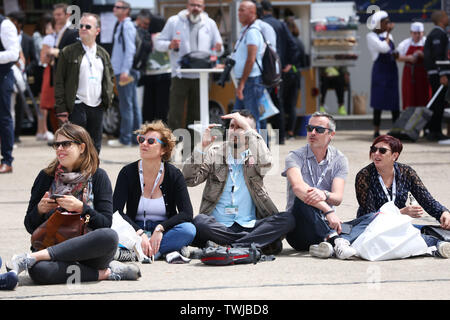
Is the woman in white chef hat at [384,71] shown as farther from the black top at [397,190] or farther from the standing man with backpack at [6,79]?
the black top at [397,190]

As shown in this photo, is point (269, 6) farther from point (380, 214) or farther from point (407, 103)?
point (380, 214)

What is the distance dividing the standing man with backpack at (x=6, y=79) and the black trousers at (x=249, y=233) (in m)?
4.72

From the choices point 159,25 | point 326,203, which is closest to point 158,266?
point 326,203

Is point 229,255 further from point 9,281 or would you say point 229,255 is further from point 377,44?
point 377,44

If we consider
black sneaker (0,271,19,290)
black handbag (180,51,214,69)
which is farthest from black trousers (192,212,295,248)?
black handbag (180,51,214,69)

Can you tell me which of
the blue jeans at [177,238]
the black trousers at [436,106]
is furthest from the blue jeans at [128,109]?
the blue jeans at [177,238]

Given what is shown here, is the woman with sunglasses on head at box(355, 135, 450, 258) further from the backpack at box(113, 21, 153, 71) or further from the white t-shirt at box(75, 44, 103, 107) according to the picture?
the backpack at box(113, 21, 153, 71)

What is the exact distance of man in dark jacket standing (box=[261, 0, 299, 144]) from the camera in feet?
45.5

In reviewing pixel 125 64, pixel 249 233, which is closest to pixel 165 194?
pixel 249 233

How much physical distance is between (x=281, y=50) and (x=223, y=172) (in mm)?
7643

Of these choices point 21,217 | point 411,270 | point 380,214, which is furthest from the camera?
point 21,217

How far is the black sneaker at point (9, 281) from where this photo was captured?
17.9 ft

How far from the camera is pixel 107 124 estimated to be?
1569 cm

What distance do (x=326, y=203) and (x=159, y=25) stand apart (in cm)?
871
